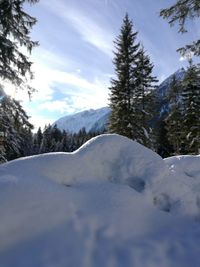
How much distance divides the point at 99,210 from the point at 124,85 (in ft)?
75.8

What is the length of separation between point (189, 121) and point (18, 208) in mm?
28814

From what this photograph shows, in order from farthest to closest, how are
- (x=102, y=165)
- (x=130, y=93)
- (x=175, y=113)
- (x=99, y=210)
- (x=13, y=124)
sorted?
1. (x=175, y=113)
2. (x=130, y=93)
3. (x=13, y=124)
4. (x=102, y=165)
5. (x=99, y=210)

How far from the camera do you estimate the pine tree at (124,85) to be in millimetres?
25844

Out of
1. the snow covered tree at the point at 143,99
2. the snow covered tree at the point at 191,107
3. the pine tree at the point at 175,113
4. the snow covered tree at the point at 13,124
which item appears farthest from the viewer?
the pine tree at the point at 175,113

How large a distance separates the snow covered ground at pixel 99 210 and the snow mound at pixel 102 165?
0.6 inches

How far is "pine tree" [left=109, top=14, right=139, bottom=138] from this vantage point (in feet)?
84.8

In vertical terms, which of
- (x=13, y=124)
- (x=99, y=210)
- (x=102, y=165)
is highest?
(x=13, y=124)

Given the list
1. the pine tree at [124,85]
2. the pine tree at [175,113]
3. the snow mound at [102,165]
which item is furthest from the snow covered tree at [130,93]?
the snow mound at [102,165]

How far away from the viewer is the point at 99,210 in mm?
4867

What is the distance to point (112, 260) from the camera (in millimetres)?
4129

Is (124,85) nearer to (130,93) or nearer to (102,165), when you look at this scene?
(130,93)

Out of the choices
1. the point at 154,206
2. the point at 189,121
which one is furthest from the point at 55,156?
the point at 189,121

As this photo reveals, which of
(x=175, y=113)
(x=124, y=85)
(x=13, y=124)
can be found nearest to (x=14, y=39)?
(x=13, y=124)

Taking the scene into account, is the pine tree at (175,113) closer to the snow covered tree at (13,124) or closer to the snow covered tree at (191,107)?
the snow covered tree at (191,107)
